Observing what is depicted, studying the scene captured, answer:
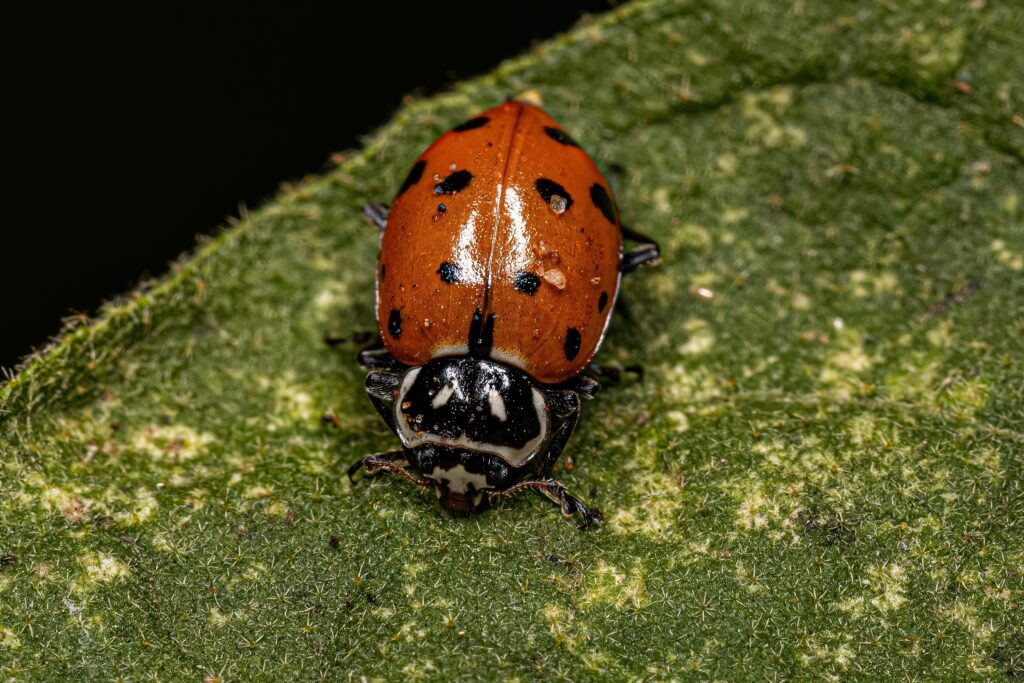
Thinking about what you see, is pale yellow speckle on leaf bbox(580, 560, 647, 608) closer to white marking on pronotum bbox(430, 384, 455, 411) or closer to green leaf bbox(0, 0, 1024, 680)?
green leaf bbox(0, 0, 1024, 680)

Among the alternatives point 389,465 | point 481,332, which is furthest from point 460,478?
point 481,332

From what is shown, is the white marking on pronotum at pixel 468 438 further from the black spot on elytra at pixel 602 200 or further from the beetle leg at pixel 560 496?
the black spot on elytra at pixel 602 200

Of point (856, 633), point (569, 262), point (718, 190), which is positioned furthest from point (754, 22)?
point (856, 633)

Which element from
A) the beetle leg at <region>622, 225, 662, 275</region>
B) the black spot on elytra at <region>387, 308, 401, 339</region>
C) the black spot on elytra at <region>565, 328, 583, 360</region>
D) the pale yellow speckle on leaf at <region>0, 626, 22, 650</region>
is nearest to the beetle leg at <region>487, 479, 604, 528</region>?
the black spot on elytra at <region>565, 328, 583, 360</region>

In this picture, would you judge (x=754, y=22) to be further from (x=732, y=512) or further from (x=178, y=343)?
(x=178, y=343)

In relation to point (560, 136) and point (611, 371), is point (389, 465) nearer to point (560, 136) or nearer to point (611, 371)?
point (611, 371)

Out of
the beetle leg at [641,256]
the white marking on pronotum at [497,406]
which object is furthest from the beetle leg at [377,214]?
the beetle leg at [641,256]
